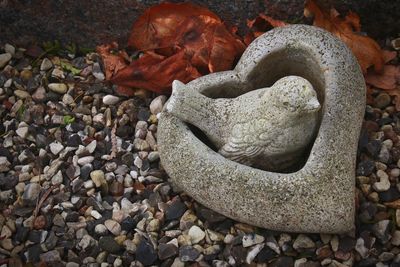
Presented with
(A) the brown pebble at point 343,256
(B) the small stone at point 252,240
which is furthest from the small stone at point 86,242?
(A) the brown pebble at point 343,256

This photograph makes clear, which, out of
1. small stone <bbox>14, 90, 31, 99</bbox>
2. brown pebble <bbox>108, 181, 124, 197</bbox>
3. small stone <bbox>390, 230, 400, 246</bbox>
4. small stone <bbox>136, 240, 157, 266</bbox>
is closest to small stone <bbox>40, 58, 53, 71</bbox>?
small stone <bbox>14, 90, 31, 99</bbox>

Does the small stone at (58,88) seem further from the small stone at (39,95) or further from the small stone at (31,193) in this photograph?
the small stone at (31,193)

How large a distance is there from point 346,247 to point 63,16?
Result: 156 cm

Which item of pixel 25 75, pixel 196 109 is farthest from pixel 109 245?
pixel 25 75

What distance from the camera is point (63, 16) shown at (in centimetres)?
279

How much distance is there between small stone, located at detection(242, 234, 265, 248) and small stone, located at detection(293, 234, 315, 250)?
12 centimetres

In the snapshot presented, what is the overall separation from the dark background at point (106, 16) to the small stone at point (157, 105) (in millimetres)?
384

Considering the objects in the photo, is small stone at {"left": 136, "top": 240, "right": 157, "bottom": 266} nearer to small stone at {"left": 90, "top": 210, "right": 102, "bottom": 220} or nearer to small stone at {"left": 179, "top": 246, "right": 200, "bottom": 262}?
small stone at {"left": 179, "top": 246, "right": 200, "bottom": 262}

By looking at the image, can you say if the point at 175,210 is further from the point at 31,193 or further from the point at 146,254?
the point at 31,193

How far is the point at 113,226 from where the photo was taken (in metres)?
2.29

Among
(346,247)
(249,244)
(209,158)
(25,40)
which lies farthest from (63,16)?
(346,247)

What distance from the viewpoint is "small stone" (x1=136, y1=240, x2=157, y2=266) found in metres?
2.21

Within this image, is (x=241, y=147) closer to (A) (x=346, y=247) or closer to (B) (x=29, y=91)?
(A) (x=346, y=247)

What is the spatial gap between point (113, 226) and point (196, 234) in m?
0.31
